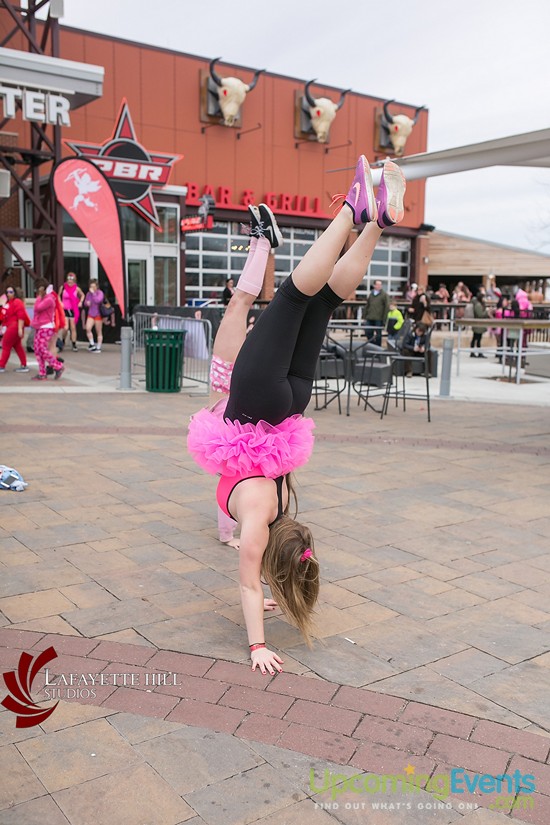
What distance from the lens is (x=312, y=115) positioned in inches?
1069

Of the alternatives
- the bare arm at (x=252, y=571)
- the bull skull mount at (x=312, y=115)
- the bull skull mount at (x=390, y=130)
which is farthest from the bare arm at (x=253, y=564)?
the bull skull mount at (x=390, y=130)

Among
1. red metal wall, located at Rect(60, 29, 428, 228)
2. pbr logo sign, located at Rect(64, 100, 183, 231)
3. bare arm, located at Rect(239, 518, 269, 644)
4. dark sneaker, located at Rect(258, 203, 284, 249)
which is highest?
red metal wall, located at Rect(60, 29, 428, 228)

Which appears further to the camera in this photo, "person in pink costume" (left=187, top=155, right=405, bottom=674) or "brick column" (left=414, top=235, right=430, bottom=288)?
"brick column" (left=414, top=235, right=430, bottom=288)

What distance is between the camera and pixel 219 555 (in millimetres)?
4516

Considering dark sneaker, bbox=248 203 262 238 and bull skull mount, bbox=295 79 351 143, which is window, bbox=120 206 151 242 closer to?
bull skull mount, bbox=295 79 351 143

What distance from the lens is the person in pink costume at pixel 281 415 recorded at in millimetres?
3109

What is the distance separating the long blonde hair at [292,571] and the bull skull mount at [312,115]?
26.3 m

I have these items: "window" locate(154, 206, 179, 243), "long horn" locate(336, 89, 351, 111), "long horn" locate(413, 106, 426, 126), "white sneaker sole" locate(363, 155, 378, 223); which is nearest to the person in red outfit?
"white sneaker sole" locate(363, 155, 378, 223)

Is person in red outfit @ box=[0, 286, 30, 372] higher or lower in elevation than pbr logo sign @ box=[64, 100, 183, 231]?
lower

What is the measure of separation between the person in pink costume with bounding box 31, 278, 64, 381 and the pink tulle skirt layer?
894cm

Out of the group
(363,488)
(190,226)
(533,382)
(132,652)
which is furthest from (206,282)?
(132,652)

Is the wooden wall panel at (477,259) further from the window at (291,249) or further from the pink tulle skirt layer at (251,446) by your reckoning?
the pink tulle skirt layer at (251,446)

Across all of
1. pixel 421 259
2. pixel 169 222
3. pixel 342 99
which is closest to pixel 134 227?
pixel 169 222

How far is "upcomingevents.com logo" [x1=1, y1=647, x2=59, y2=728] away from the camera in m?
2.72
